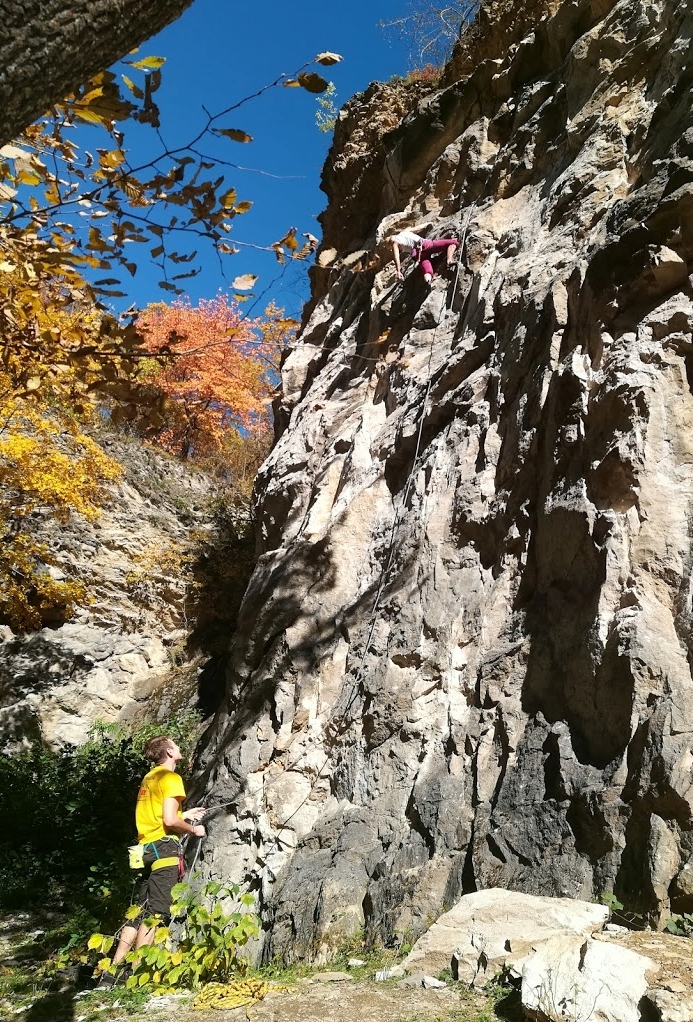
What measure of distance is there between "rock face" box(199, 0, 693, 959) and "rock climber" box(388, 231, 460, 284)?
0.23m

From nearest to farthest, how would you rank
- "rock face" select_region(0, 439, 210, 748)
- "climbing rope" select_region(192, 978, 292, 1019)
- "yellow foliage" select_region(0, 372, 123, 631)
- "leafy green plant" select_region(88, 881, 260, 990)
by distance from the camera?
"climbing rope" select_region(192, 978, 292, 1019) < "leafy green plant" select_region(88, 881, 260, 990) < "yellow foliage" select_region(0, 372, 123, 631) < "rock face" select_region(0, 439, 210, 748)

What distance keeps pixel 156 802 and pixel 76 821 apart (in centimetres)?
460

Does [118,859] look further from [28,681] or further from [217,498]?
[217,498]

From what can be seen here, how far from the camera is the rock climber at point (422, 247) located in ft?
28.1

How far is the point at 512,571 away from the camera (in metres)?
5.47

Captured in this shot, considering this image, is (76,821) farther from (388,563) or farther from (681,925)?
(681,925)

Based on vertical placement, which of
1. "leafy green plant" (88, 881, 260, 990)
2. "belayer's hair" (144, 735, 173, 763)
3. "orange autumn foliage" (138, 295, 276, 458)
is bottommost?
"leafy green plant" (88, 881, 260, 990)

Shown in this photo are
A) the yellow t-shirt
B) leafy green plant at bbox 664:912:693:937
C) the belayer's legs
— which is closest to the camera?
leafy green plant at bbox 664:912:693:937

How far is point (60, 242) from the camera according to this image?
5043mm

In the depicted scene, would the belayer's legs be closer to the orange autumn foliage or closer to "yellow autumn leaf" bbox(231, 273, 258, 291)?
"yellow autumn leaf" bbox(231, 273, 258, 291)

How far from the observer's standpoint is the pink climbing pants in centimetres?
861

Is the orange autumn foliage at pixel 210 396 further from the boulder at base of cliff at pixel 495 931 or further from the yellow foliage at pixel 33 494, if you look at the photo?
the boulder at base of cliff at pixel 495 931

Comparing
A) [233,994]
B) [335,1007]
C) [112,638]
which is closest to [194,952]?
[233,994]

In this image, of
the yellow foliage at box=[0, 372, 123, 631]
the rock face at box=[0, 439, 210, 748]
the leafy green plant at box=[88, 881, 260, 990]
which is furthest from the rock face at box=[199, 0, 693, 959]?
the rock face at box=[0, 439, 210, 748]
